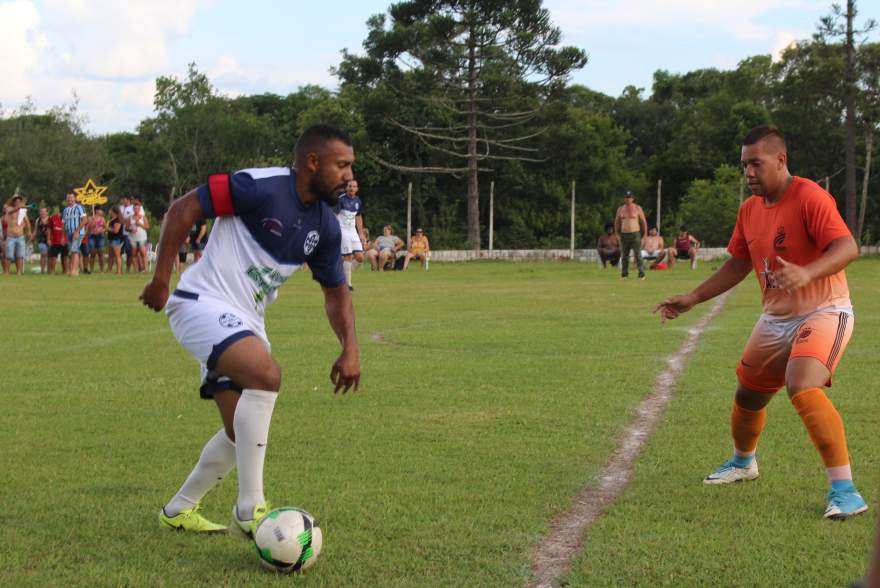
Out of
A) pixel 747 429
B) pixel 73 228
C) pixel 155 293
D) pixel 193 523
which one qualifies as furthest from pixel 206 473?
pixel 73 228

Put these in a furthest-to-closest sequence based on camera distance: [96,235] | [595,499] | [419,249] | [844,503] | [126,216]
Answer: [419,249]
[96,235]
[126,216]
[595,499]
[844,503]

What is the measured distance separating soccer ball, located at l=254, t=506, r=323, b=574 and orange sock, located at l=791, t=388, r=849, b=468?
8.23 feet

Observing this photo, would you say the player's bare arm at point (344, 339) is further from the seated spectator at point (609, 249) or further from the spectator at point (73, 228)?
the seated spectator at point (609, 249)

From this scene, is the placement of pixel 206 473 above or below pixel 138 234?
below

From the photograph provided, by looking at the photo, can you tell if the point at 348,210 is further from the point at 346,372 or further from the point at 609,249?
the point at 609,249

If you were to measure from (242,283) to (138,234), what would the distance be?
25206 mm

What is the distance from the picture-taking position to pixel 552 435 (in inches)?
290

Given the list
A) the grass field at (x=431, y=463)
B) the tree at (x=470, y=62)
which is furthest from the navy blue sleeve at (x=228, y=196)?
the tree at (x=470, y=62)

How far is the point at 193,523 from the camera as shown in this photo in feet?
16.4

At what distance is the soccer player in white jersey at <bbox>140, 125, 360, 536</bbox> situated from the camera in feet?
15.5

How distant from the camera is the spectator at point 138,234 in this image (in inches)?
1131

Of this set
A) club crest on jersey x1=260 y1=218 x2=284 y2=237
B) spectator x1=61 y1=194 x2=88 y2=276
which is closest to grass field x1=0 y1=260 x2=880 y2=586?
club crest on jersey x1=260 y1=218 x2=284 y2=237

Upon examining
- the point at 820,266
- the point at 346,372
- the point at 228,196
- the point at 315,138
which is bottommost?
the point at 346,372

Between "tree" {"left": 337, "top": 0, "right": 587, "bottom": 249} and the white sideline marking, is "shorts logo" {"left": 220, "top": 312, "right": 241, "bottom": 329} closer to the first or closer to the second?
the white sideline marking
